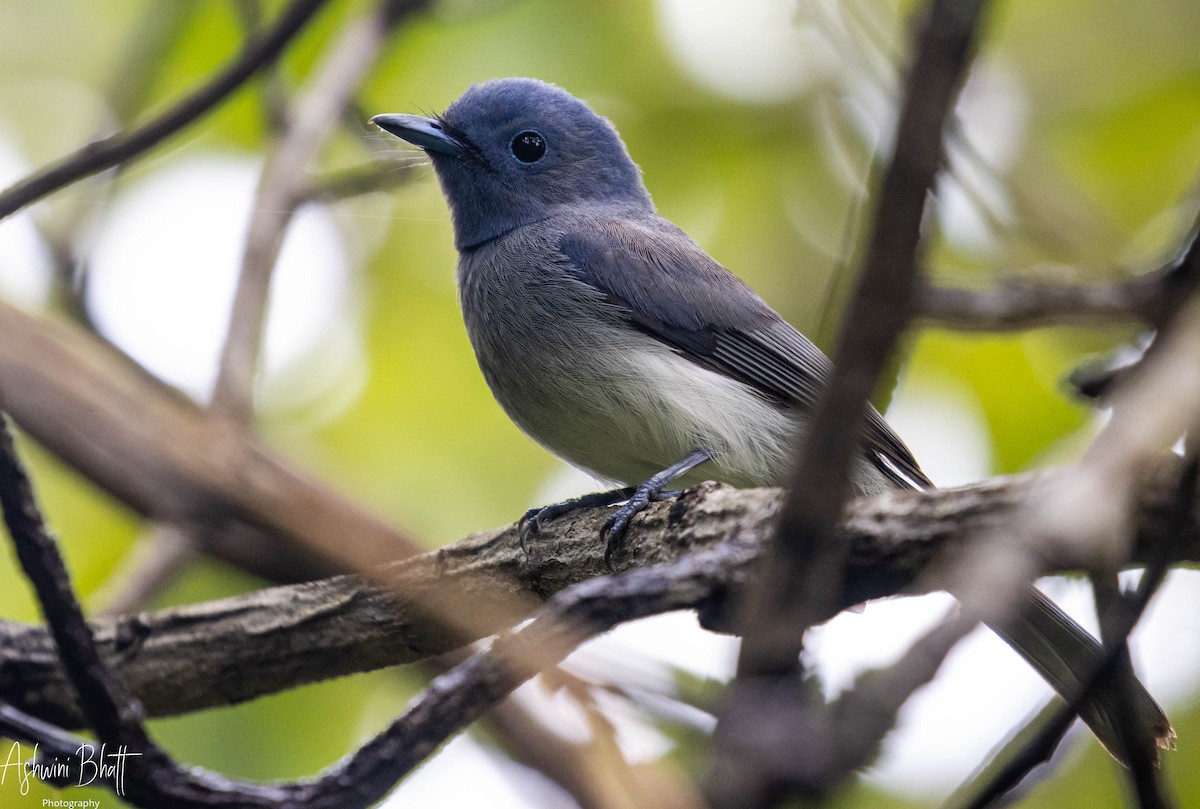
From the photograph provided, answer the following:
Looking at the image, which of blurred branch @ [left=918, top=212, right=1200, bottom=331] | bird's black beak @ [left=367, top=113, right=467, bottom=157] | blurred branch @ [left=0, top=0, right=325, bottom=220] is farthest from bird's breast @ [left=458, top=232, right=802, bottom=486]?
blurred branch @ [left=918, top=212, right=1200, bottom=331]

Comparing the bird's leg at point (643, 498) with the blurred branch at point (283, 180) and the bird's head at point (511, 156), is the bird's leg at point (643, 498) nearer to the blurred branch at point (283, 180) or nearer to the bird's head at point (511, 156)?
the blurred branch at point (283, 180)

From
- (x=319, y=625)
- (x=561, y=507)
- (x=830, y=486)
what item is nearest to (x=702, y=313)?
(x=561, y=507)

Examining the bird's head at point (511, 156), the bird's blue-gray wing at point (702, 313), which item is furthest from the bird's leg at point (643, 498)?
the bird's head at point (511, 156)

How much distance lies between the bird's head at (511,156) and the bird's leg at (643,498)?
1.49 metres

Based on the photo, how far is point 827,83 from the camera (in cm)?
564

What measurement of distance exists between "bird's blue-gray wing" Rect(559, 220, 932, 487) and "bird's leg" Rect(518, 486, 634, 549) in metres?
0.62

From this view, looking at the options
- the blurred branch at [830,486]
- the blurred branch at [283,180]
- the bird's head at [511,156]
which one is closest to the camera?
the blurred branch at [830,486]

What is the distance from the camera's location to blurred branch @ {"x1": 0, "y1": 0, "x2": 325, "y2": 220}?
8.67 ft

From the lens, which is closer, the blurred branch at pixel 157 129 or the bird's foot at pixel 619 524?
the blurred branch at pixel 157 129

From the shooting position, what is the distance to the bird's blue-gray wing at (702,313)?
4508 mm

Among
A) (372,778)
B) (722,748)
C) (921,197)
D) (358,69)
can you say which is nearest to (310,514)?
(372,778)

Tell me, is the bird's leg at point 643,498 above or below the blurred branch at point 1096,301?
above

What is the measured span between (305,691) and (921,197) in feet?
14.1

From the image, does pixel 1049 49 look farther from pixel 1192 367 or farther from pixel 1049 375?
pixel 1192 367
